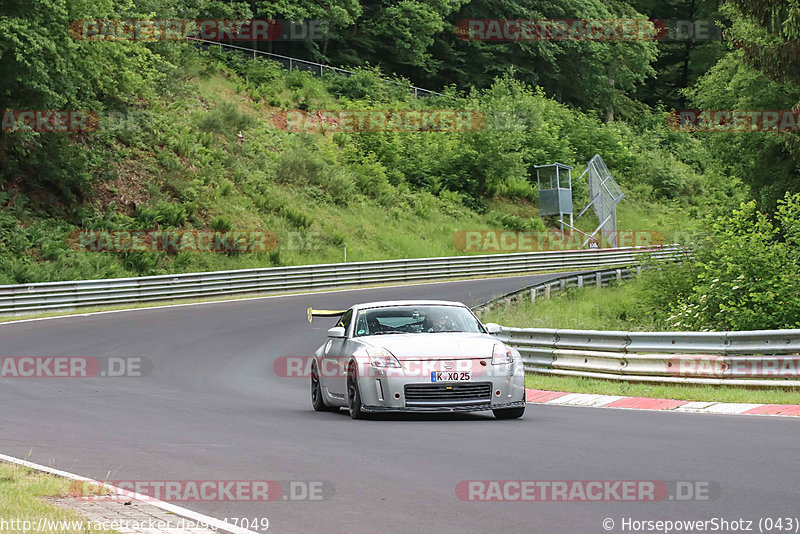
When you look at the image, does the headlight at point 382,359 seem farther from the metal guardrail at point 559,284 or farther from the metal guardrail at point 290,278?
the metal guardrail at point 559,284

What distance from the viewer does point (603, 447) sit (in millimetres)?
9672

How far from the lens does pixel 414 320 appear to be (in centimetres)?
1323

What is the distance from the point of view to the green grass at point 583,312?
78.6 feet

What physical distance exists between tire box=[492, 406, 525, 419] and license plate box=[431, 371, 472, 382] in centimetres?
76

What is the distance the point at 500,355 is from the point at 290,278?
2764 centimetres

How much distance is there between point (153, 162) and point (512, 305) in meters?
21.6

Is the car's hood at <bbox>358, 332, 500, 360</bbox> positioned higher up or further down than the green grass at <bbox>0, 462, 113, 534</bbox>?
higher up

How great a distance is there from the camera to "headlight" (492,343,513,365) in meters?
12.1

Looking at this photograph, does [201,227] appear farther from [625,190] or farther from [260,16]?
[625,190]

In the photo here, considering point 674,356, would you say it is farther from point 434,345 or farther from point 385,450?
point 385,450
